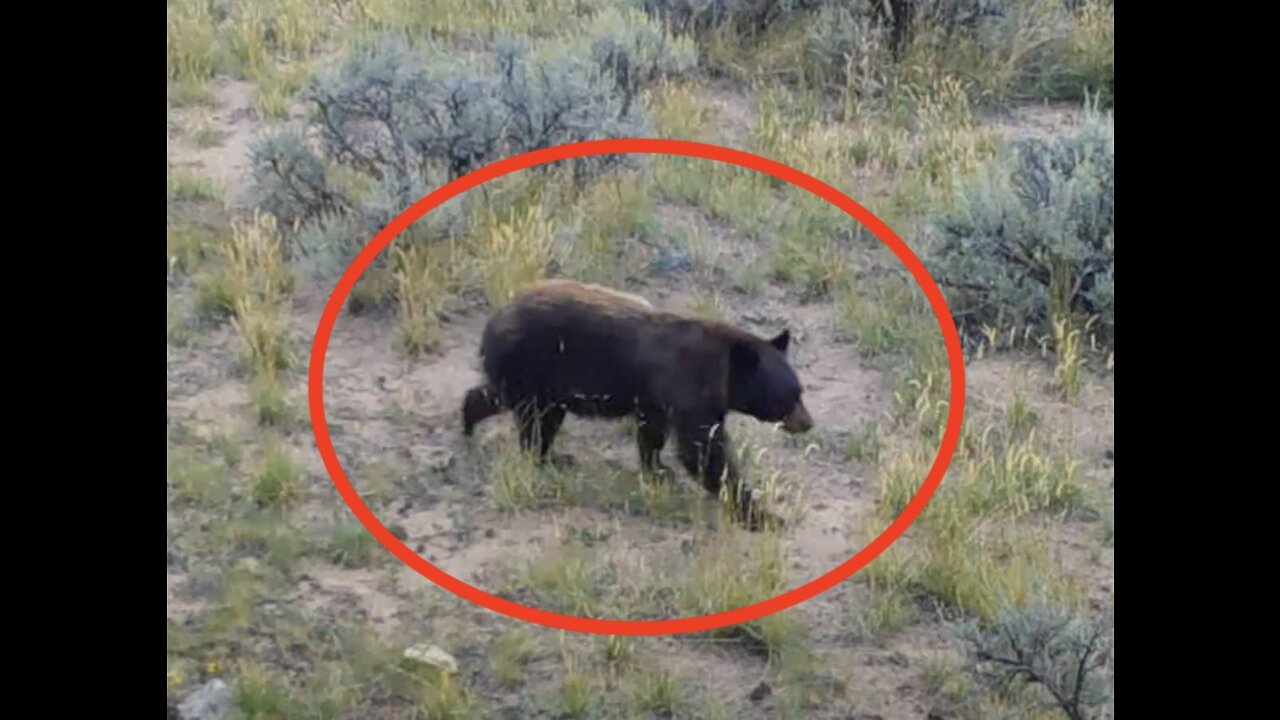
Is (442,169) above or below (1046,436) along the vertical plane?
above

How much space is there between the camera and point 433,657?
710cm

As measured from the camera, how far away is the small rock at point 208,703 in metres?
6.77

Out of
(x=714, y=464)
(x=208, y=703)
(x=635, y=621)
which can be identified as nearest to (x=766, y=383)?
(x=714, y=464)

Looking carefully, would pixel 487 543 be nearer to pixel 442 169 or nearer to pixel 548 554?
pixel 548 554

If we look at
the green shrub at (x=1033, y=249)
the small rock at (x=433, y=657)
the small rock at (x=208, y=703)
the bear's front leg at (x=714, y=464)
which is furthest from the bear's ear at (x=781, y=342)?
the small rock at (x=208, y=703)

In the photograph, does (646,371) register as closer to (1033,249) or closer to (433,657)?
(433,657)

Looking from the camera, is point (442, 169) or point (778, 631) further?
point (442, 169)

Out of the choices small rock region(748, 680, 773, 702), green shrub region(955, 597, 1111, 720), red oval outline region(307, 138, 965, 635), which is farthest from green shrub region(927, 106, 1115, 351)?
small rock region(748, 680, 773, 702)

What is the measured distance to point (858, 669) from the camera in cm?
731

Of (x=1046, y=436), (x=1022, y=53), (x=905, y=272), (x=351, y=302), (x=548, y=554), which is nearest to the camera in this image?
(x=548, y=554)

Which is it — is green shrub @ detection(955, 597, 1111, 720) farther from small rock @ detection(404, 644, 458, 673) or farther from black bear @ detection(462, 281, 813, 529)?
small rock @ detection(404, 644, 458, 673)

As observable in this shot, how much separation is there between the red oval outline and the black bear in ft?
1.91

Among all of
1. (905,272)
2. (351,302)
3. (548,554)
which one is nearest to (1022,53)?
(905,272)

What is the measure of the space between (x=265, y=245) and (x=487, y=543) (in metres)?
2.50
